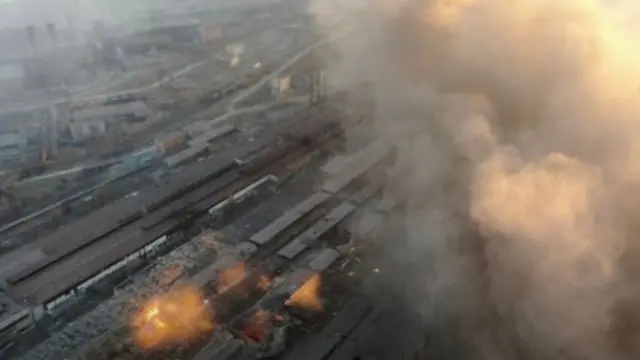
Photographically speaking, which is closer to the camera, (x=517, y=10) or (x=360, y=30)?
(x=517, y=10)

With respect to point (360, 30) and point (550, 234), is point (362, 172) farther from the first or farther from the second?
point (550, 234)

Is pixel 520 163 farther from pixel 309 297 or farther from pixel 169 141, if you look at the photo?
pixel 169 141

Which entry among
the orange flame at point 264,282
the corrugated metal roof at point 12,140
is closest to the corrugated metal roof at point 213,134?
the corrugated metal roof at point 12,140

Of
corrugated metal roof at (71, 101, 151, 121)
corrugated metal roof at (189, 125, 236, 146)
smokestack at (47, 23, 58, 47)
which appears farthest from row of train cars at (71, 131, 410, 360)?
smokestack at (47, 23, 58, 47)

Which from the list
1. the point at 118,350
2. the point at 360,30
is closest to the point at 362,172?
the point at 360,30

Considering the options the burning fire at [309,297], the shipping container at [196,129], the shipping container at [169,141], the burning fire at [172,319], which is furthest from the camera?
the shipping container at [196,129]

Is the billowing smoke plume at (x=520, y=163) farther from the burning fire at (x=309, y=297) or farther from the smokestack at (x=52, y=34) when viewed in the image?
the smokestack at (x=52, y=34)
